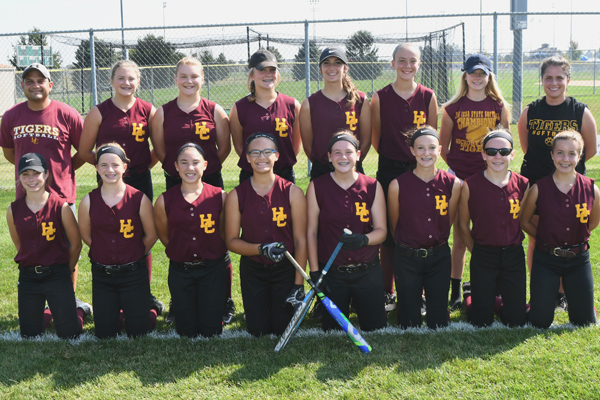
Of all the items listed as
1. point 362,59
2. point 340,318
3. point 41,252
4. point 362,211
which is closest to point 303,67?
point 362,59

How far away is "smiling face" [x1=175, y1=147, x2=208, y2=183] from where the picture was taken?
4.14 metres

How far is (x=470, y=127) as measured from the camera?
15.1ft

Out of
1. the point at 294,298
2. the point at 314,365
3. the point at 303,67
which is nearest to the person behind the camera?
the point at 314,365

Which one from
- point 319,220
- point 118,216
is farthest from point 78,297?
point 319,220

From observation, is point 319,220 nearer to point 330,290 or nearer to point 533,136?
point 330,290

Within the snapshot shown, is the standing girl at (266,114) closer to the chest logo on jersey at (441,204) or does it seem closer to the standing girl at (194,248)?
the standing girl at (194,248)

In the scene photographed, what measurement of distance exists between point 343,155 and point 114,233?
1.72m

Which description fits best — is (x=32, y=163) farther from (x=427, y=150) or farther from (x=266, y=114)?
A: (x=427, y=150)

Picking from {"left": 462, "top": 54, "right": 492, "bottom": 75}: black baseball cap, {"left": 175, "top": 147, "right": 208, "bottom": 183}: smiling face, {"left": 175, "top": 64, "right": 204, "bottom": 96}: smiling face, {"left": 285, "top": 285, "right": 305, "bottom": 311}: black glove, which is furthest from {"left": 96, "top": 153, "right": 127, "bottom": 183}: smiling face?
{"left": 462, "top": 54, "right": 492, "bottom": 75}: black baseball cap

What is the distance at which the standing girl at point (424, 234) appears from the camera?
4176mm

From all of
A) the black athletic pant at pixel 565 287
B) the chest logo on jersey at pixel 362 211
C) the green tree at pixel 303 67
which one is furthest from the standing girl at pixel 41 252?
the green tree at pixel 303 67

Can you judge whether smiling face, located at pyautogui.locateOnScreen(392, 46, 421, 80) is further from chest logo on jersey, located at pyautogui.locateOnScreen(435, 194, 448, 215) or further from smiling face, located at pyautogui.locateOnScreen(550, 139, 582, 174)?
smiling face, located at pyautogui.locateOnScreen(550, 139, 582, 174)

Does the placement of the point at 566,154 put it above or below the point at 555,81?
below

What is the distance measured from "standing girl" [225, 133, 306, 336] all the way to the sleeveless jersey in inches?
75.8
